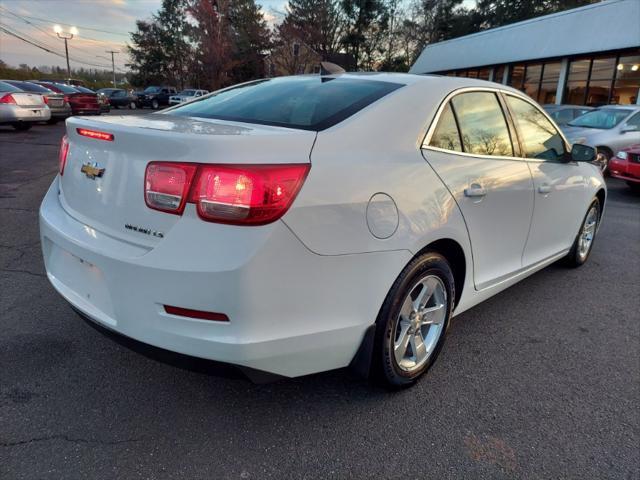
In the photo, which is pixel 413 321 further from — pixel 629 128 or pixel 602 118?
pixel 602 118

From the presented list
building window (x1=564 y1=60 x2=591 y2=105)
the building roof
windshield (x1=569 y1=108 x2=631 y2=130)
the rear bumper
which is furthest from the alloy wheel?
building window (x1=564 y1=60 x2=591 y2=105)

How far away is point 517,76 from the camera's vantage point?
2352cm

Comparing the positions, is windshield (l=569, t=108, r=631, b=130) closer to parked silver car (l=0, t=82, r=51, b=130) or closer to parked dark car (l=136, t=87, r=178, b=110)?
parked silver car (l=0, t=82, r=51, b=130)

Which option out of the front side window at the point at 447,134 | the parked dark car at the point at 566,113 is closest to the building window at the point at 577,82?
the parked dark car at the point at 566,113

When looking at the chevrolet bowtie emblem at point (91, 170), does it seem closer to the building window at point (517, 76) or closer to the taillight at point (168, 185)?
the taillight at point (168, 185)

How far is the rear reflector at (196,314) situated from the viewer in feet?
5.75

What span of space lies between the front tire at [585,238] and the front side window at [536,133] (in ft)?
3.38

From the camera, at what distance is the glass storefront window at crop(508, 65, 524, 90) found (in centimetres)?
2323

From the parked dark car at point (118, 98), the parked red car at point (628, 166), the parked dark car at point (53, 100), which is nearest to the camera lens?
the parked red car at point (628, 166)

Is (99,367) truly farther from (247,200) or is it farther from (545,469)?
(545,469)

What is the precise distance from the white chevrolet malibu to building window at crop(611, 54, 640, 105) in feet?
60.4

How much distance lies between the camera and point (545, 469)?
2.03 m

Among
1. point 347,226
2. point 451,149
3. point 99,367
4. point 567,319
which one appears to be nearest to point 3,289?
point 99,367

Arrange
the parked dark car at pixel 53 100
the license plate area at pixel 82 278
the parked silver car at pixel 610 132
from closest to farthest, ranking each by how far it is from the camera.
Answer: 1. the license plate area at pixel 82 278
2. the parked silver car at pixel 610 132
3. the parked dark car at pixel 53 100
